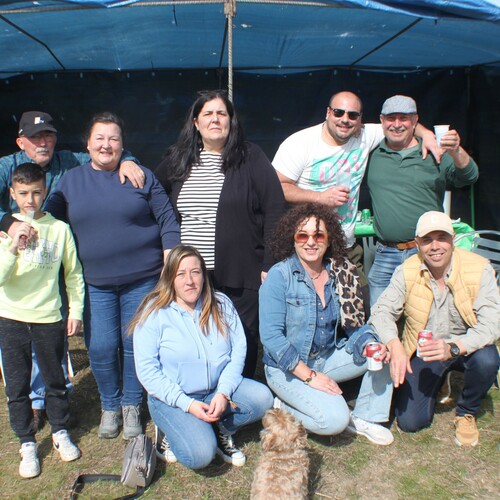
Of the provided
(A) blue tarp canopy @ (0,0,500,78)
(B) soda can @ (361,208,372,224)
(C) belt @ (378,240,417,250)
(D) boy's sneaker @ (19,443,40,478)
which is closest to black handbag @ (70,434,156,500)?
(D) boy's sneaker @ (19,443,40,478)

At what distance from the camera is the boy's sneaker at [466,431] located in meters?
2.76

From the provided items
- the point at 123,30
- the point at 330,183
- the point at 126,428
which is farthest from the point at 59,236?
the point at 123,30

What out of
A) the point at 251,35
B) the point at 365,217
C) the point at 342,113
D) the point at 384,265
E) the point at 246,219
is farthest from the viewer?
the point at 365,217

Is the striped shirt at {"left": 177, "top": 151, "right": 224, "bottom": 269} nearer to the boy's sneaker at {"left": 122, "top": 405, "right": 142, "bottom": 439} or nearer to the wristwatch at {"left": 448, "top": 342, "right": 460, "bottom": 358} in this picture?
the boy's sneaker at {"left": 122, "top": 405, "right": 142, "bottom": 439}

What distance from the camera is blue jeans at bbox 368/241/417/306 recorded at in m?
3.30

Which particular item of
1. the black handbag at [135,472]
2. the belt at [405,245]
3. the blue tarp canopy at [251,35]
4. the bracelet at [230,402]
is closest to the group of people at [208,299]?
the bracelet at [230,402]

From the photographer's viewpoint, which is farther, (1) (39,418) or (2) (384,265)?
(2) (384,265)

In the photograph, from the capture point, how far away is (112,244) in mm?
2684

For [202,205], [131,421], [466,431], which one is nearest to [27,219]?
[202,205]

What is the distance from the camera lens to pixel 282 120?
580 cm

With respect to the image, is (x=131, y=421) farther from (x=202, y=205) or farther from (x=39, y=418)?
(x=202, y=205)

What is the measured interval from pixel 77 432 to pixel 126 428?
0.32 m

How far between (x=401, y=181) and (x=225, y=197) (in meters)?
1.18

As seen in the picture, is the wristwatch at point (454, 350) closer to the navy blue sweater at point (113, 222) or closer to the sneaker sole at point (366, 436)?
the sneaker sole at point (366, 436)
